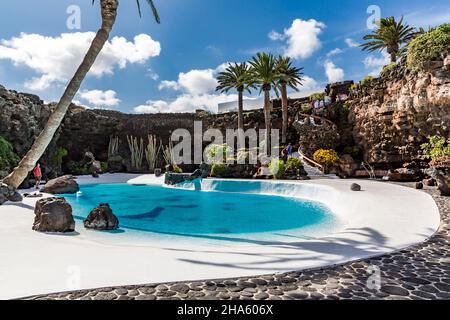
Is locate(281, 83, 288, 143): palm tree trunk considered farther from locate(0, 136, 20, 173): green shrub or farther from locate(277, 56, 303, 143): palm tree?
locate(0, 136, 20, 173): green shrub

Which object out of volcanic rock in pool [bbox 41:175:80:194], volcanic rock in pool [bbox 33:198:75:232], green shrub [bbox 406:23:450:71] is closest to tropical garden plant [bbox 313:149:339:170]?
green shrub [bbox 406:23:450:71]

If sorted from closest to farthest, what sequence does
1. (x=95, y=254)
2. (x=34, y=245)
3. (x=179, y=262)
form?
(x=179, y=262) → (x=95, y=254) → (x=34, y=245)

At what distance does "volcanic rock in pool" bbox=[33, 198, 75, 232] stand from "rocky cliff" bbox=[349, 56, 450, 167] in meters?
15.6

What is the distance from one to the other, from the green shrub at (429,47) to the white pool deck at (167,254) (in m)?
9.78

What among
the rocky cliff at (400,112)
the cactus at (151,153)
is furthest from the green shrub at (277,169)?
the cactus at (151,153)

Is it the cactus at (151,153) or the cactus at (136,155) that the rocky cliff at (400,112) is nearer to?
the cactus at (151,153)

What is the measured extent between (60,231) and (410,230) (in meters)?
7.51

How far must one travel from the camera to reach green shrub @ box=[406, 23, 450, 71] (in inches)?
540

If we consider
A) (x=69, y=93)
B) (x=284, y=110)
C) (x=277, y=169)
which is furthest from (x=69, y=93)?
(x=284, y=110)

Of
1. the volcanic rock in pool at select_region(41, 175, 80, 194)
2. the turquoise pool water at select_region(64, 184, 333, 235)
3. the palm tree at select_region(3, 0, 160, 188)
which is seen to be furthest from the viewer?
the volcanic rock in pool at select_region(41, 175, 80, 194)

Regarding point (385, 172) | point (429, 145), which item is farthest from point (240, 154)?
point (429, 145)

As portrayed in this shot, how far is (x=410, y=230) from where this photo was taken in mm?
5926
